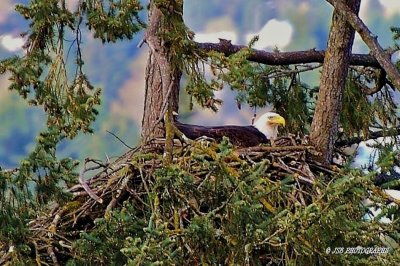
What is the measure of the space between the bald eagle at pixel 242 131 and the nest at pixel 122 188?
74 centimetres

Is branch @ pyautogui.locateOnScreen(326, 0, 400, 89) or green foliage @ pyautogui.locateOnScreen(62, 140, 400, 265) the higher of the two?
branch @ pyautogui.locateOnScreen(326, 0, 400, 89)

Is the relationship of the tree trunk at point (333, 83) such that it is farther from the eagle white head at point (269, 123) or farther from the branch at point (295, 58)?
the branch at point (295, 58)

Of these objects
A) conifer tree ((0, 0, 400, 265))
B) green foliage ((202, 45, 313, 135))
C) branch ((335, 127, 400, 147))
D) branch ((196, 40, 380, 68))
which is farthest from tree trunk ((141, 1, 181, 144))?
branch ((335, 127, 400, 147))

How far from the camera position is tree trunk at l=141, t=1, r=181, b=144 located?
5.50 m

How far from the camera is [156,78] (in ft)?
20.8

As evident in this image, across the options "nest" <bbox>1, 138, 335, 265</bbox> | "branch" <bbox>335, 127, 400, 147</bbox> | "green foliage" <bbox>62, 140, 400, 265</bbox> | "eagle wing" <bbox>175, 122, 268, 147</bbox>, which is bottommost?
"green foliage" <bbox>62, 140, 400, 265</bbox>

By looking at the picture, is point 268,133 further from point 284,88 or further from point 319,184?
point 319,184

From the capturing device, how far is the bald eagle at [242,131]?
571 cm

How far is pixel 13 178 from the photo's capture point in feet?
13.4

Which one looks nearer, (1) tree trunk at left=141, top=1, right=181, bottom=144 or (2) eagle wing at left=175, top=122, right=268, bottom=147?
(1) tree trunk at left=141, top=1, right=181, bottom=144

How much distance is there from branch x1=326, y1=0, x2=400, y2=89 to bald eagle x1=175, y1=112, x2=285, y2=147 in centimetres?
92

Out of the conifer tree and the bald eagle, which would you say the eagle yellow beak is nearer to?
the bald eagle

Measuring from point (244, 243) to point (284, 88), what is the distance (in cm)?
380

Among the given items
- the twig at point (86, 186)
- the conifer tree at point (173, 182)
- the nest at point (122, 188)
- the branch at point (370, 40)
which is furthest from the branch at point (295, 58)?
the twig at point (86, 186)
